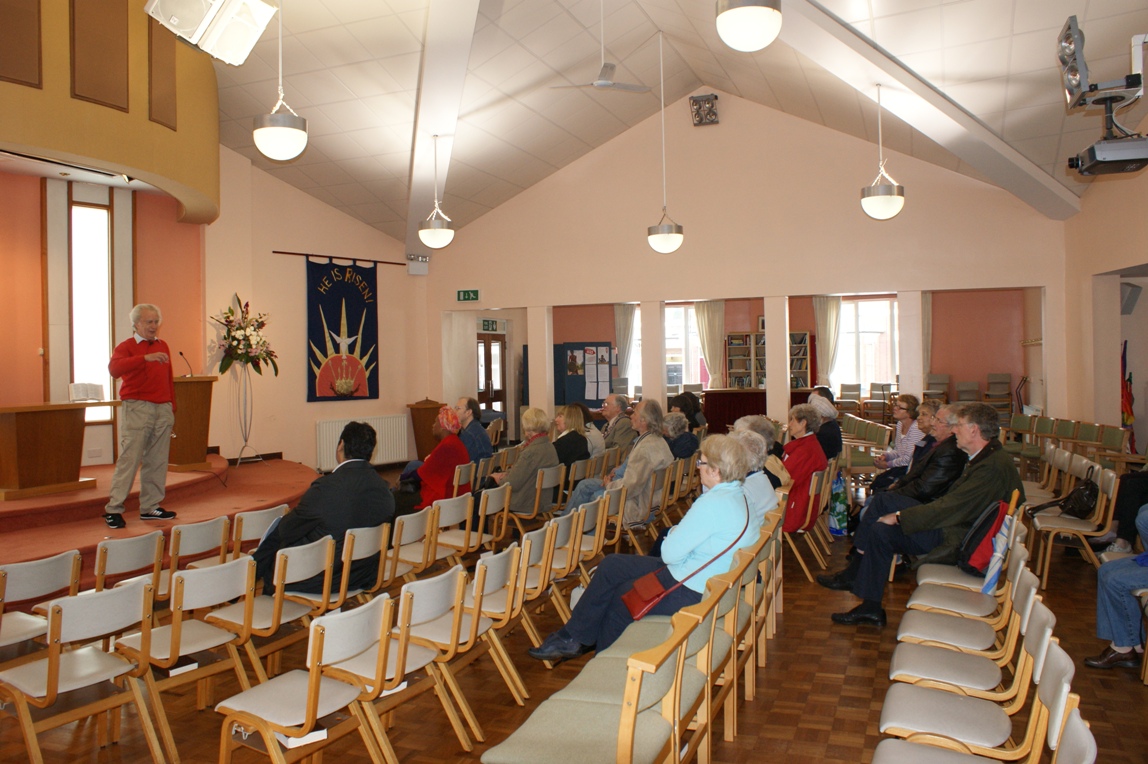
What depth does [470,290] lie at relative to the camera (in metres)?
12.2

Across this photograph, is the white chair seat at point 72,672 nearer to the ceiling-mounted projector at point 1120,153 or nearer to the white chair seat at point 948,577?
the white chair seat at point 948,577

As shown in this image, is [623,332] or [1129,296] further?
[623,332]

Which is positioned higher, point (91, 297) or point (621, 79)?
point (621, 79)

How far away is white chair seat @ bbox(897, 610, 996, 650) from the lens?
306 centimetres

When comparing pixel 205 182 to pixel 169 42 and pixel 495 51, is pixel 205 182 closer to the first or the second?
pixel 169 42

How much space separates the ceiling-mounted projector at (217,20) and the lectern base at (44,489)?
3563 millimetres

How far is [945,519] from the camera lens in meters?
4.46

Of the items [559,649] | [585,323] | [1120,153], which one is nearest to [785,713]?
[559,649]

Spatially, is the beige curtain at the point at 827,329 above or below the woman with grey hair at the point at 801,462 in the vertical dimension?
above

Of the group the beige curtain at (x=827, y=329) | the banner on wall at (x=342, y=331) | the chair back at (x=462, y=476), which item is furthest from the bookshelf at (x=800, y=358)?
the chair back at (x=462, y=476)

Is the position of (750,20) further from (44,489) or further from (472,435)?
(44,489)

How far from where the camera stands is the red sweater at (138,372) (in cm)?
555

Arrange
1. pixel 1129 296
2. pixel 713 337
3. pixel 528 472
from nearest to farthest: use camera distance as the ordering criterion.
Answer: pixel 528 472 < pixel 1129 296 < pixel 713 337

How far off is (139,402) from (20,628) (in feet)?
8.47
